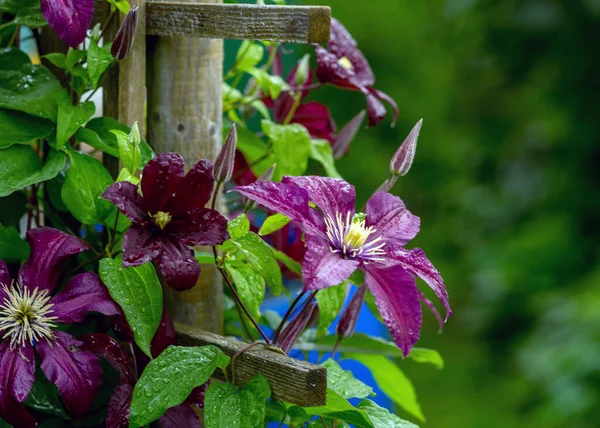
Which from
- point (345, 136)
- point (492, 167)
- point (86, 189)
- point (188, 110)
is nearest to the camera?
point (86, 189)

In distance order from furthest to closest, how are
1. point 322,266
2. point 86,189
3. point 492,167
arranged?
1. point 492,167
2. point 86,189
3. point 322,266

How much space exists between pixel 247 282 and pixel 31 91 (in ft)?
0.80

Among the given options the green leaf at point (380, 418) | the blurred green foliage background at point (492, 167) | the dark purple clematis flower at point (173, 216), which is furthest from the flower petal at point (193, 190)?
the blurred green foliage background at point (492, 167)

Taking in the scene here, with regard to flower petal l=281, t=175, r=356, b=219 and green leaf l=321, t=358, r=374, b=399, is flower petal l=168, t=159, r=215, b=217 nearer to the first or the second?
flower petal l=281, t=175, r=356, b=219

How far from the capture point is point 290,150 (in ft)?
2.74

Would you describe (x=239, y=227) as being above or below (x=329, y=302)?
above

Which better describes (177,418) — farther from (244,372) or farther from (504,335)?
(504,335)

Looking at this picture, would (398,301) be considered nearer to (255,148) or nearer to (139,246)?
(139,246)

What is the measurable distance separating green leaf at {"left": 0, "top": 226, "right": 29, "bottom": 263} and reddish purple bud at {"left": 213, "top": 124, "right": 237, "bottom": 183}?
6.9 inches

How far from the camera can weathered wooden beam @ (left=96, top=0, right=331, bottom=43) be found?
0.65m

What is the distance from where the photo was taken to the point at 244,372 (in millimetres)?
652

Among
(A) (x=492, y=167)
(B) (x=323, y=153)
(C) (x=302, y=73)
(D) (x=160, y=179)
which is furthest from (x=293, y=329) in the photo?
(A) (x=492, y=167)

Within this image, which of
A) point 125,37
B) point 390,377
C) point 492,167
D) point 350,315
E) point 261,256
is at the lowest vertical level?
point 492,167

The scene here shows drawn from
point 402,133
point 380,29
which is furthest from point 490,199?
point 380,29
